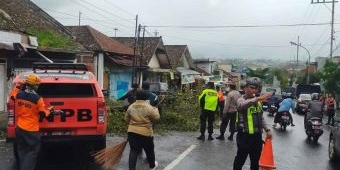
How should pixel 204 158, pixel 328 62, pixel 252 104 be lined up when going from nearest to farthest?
pixel 252 104
pixel 204 158
pixel 328 62

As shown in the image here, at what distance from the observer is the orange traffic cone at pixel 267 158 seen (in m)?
7.59

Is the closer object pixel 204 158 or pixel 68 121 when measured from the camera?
pixel 68 121

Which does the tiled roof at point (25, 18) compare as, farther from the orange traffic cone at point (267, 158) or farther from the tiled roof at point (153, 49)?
the tiled roof at point (153, 49)

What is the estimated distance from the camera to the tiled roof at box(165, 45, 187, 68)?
175 feet

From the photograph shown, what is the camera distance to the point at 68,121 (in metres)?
9.07

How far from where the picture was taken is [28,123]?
7.54 metres

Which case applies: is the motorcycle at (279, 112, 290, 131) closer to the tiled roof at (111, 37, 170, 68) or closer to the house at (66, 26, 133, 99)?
the house at (66, 26, 133, 99)

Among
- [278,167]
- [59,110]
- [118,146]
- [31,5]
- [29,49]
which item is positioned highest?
[31,5]

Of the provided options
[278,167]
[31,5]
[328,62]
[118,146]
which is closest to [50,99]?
[118,146]

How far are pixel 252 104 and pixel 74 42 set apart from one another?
2033cm

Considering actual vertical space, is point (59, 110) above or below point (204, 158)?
above

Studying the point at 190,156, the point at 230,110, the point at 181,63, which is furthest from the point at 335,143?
the point at 181,63

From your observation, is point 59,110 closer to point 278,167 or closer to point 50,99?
point 50,99

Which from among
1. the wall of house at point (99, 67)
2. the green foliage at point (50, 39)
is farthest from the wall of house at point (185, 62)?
the green foliage at point (50, 39)
